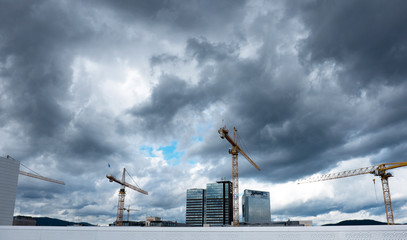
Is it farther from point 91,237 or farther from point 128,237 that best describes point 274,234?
point 91,237

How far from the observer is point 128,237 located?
5897 cm

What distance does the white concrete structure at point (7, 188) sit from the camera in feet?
513

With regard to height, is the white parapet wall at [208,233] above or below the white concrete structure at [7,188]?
below

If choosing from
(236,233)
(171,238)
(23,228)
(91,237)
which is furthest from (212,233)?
(23,228)

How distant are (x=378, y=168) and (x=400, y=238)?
14362cm

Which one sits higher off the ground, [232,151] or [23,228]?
[232,151]

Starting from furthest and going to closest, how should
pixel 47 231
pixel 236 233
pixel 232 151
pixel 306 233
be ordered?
pixel 232 151 → pixel 47 231 → pixel 236 233 → pixel 306 233

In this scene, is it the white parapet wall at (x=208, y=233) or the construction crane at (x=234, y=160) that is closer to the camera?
the white parapet wall at (x=208, y=233)

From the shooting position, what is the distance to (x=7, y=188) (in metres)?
159

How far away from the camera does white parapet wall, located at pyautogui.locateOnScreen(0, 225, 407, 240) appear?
4681 cm

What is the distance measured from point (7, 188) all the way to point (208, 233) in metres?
151

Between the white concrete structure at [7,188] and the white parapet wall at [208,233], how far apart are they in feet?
357

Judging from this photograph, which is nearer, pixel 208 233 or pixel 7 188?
pixel 208 233

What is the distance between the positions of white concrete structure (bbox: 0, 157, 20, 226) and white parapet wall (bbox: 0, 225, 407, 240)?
357ft
